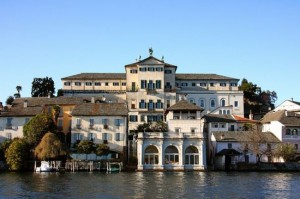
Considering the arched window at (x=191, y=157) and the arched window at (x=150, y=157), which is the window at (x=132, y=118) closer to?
the arched window at (x=150, y=157)

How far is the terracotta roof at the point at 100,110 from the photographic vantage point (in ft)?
263

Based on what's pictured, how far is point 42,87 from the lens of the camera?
118 metres

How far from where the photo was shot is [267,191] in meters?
45.3

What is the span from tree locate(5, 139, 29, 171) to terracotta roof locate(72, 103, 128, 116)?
37.7ft

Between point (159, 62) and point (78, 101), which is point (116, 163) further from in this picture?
point (159, 62)

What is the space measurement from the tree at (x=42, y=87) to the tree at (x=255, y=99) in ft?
153

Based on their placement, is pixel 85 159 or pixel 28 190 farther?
pixel 85 159

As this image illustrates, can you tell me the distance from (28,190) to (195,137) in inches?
1420

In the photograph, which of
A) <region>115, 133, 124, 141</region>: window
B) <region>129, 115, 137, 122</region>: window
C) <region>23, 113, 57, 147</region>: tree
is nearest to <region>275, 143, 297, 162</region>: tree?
<region>115, 133, 124, 141</region>: window

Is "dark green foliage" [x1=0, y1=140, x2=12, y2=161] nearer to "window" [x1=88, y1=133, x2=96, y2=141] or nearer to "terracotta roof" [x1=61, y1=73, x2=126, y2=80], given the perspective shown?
"window" [x1=88, y1=133, x2=96, y2=141]

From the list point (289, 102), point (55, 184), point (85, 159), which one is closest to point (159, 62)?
point (289, 102)

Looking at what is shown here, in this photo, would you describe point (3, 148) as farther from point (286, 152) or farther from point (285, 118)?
point (285, 118)

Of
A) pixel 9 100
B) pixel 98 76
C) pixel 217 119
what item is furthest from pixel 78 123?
pixel 9 100

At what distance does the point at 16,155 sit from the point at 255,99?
68.0 metres
